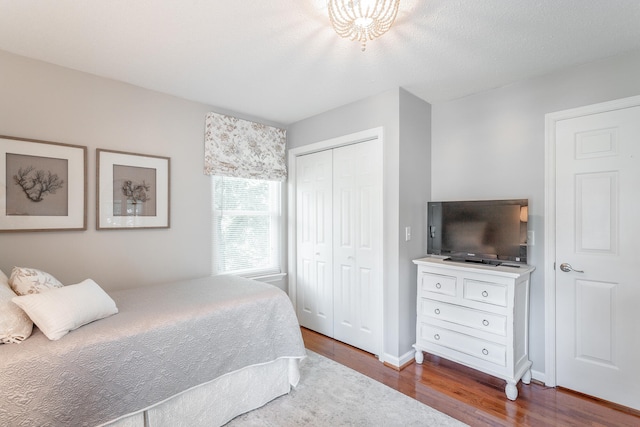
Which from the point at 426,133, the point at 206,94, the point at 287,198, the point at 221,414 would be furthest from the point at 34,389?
the point at 426,133

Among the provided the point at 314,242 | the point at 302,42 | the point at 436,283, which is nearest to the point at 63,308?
the point at 302,42

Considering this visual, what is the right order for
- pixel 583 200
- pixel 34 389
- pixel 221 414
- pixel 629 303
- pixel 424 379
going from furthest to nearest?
pixel 424 379 → pixel 583 200 → pixel 629 303 → pixel 221 414 → pixel 34 389

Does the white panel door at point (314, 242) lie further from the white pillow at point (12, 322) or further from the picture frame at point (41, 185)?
the white pillow at point (12, 322)

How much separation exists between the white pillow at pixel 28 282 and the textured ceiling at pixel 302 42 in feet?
4.86

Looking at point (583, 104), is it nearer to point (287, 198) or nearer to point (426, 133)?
point (426, 133)

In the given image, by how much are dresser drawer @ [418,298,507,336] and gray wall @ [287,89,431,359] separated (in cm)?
21

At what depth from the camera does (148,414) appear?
168cm

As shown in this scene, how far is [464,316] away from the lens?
249cm

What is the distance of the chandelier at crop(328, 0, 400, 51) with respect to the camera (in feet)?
4.88

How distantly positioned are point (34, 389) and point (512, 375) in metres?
2.82

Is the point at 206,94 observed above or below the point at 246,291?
above

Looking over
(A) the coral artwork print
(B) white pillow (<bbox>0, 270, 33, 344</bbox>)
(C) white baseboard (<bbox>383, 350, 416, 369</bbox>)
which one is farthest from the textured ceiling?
(C) white baseboard (<bbox>383, 350, 416, 369</bbox>)

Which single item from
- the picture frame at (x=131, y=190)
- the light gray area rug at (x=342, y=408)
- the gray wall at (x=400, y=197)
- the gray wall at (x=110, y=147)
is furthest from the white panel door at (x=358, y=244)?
the picture frame at (x=131, y=190)

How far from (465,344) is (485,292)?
466 mm
